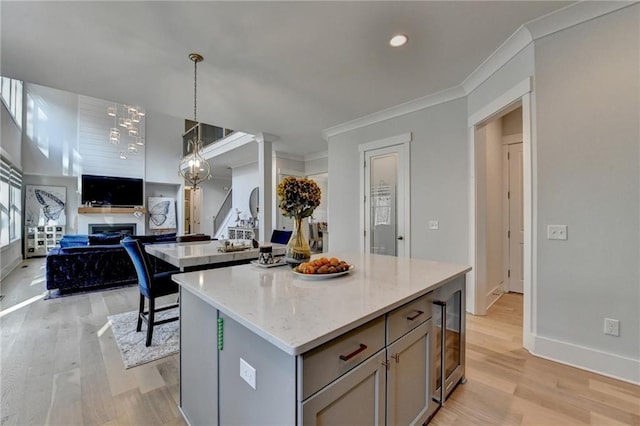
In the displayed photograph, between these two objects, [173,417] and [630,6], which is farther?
[630,6]

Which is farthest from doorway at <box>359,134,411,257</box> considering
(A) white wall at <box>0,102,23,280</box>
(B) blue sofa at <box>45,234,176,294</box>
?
(A) white wall at <box>0,102,23,280</box>

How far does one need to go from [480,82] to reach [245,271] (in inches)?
125

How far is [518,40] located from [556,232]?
1.71m

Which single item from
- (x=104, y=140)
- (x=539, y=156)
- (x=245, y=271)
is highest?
(x=104, y=140)

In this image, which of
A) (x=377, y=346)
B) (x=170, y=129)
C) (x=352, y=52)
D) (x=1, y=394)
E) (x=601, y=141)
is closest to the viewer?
(x=377, y=346)

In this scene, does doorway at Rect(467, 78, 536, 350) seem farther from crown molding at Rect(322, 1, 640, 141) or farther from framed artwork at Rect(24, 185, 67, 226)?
framed artwork at Rect(24, 185, 67, 226)

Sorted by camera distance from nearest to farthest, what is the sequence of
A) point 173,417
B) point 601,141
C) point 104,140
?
point 173,417
point 601,141
point 104,140

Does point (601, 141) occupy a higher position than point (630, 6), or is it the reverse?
point (630, 6)

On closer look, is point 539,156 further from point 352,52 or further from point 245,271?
point 245,271

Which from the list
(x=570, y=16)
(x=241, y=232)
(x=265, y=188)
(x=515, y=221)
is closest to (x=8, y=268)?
(x=241, y=232)

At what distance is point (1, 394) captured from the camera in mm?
1833

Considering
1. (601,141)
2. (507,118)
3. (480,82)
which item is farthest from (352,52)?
(507,118)

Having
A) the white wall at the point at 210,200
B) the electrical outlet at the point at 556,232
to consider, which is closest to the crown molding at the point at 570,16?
the electrical outlet at the point at 556,232

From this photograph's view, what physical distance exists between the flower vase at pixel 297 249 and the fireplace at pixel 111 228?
829 centimetres
